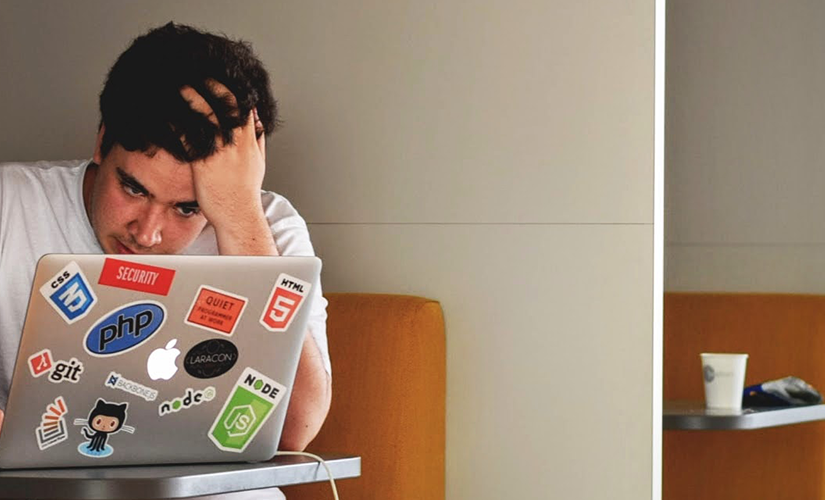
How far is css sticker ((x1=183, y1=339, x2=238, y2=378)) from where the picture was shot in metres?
1.55

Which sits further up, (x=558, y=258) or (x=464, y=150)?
(x=464, y=150)

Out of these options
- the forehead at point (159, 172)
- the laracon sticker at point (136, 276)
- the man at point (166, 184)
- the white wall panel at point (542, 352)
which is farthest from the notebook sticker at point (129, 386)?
the white wall panel at point (542, 352)

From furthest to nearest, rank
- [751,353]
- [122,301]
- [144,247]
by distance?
[751,353]
[144,247]
[122,301]

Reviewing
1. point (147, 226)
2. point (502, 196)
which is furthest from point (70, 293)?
point (502, 196)

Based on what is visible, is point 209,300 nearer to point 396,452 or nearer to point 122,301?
point 122,301

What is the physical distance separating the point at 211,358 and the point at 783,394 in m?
1.44

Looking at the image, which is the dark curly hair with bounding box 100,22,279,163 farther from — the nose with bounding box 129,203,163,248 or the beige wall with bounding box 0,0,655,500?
the beige wall with bounding box 0,0,655,500

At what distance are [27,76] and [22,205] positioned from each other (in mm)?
870

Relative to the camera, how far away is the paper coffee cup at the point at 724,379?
8.30ft

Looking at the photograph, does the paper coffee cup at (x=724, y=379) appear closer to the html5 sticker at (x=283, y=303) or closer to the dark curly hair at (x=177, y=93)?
the dark curly hair at (x=177, y=93)

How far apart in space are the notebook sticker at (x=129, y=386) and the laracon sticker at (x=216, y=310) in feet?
0.33

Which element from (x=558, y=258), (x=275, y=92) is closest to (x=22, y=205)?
(x=275, y=92)

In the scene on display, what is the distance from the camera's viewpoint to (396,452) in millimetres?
2408

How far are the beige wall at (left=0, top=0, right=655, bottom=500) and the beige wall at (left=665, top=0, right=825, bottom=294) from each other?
17cm
